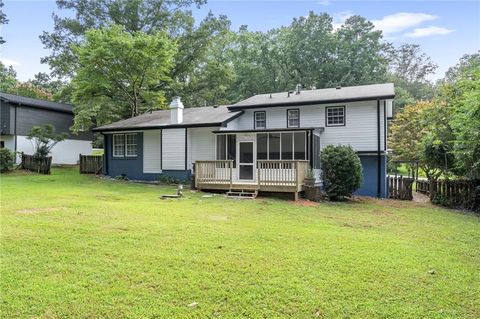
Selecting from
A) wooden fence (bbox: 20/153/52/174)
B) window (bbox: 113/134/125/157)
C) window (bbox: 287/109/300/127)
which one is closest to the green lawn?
window (bbox: 287/109/300/127)

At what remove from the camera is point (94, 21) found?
96.5 feet

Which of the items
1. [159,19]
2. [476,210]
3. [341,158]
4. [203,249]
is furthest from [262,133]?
[159,19]

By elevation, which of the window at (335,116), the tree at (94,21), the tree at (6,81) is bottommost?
the window at (335,116)

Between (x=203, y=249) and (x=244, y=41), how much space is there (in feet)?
130

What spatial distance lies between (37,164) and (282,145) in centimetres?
1528

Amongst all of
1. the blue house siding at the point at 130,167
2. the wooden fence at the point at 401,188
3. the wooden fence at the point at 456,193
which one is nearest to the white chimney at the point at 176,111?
the blue house siding at the point at 130,167

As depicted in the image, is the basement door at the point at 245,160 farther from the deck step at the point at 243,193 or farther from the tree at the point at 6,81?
the tree at the point at 6,81

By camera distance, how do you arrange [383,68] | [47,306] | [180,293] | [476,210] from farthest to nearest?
[383,68], [476,210], [180,293], [47,306]

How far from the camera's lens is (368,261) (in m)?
5.44

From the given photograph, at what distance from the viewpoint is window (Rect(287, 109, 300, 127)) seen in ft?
59.8

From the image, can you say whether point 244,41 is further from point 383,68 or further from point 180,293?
point 180,293

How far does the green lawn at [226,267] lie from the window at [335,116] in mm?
8951

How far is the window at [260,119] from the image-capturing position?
18859mm

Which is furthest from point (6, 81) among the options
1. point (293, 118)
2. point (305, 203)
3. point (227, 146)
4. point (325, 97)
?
point (305, 203)
